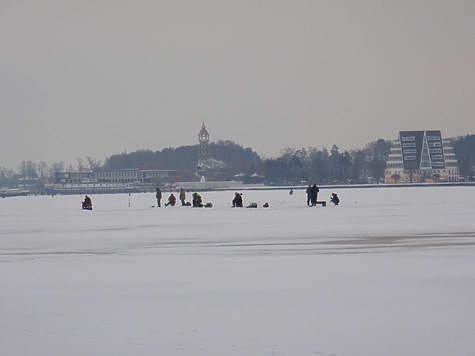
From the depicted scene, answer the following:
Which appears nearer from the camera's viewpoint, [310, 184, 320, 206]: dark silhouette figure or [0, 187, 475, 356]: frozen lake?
[0, 187, 475, 356]: frozen lake

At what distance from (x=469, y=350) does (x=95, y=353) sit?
11.6 ft

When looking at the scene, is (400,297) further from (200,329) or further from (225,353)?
(225,353)

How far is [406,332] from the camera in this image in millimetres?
10430

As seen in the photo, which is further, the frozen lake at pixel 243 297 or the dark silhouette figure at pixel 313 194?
the dark silhouette figure at pixel 313 194

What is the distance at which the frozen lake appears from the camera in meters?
10.0

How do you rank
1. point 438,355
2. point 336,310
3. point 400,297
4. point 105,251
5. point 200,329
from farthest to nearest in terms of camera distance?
point 105,251, point 400,297, point 336,310, point 200,329, point 438,355

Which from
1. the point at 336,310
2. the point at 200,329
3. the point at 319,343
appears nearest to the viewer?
the point at 319,343

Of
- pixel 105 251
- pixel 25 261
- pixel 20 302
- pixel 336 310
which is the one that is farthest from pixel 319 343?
pixel 105 251

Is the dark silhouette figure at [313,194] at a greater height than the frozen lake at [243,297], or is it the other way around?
the dark silhouette figure at [313,194]

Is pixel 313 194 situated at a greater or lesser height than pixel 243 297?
greater

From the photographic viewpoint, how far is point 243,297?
13.4 metres

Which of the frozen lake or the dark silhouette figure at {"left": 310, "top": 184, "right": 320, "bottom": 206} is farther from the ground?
the dark silhouette figure at {"left": 310, "top": 184, "right": 320, "bottom": 206}

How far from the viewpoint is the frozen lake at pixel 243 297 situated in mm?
10047

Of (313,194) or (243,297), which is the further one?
(313,194)
